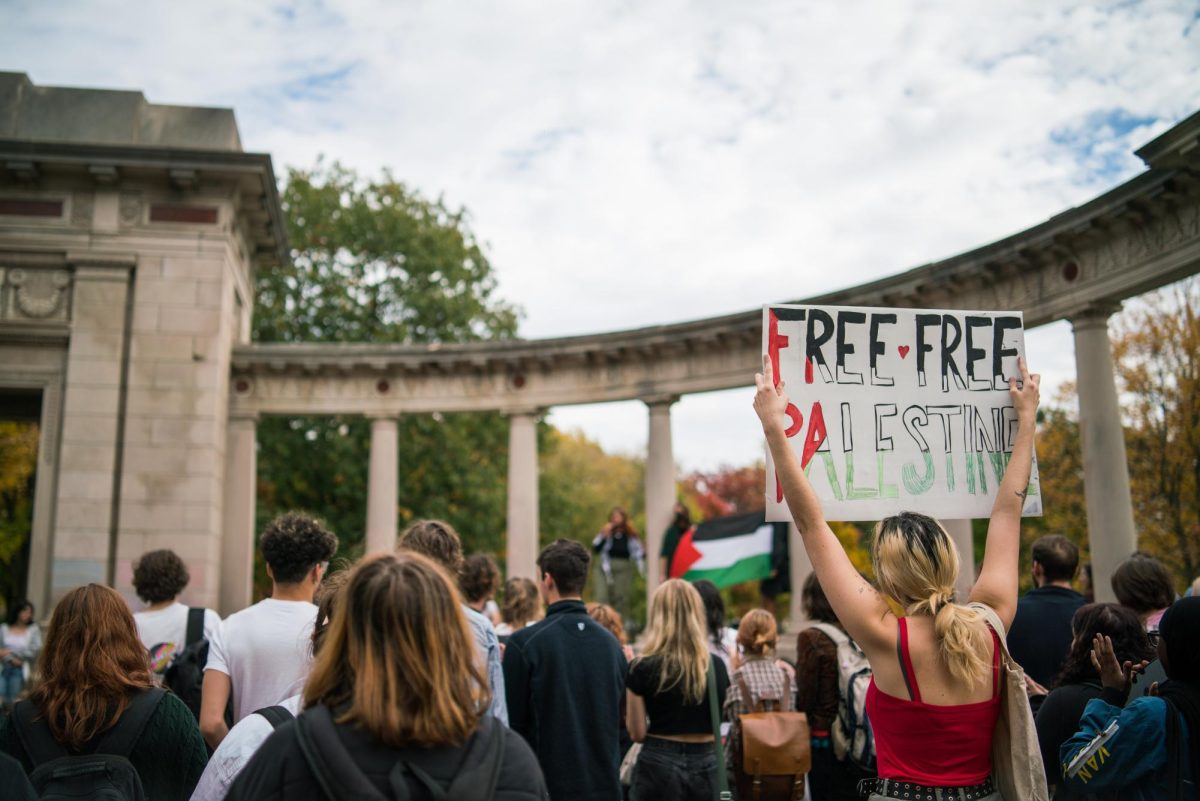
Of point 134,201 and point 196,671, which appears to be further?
point 134,201

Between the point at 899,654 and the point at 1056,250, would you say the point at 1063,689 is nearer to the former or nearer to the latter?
the point at 899,654

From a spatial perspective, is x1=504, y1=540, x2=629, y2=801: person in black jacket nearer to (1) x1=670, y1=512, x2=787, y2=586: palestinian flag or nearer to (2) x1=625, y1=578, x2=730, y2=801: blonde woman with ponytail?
(2) x1=625, y1=578, x2=730, y2=801: blonde woman with ponytail

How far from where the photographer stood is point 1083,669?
6.60m

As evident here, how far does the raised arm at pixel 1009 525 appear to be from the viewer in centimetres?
523

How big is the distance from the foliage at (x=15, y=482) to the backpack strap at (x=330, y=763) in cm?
5059

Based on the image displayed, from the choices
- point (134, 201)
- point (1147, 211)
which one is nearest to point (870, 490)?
point (1147, 211)

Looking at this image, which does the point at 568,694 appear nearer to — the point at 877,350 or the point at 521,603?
the point at 521,603

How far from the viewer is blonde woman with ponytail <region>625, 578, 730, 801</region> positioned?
8.88 metres

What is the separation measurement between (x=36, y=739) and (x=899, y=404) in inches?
220

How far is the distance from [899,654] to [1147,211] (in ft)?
59.3

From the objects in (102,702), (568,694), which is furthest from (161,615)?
(102,702)

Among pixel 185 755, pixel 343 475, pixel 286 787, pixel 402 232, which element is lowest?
pixel 185 755

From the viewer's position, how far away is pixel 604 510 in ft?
260

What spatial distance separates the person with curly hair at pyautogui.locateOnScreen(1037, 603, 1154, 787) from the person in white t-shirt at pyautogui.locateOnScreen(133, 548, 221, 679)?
6991mm
